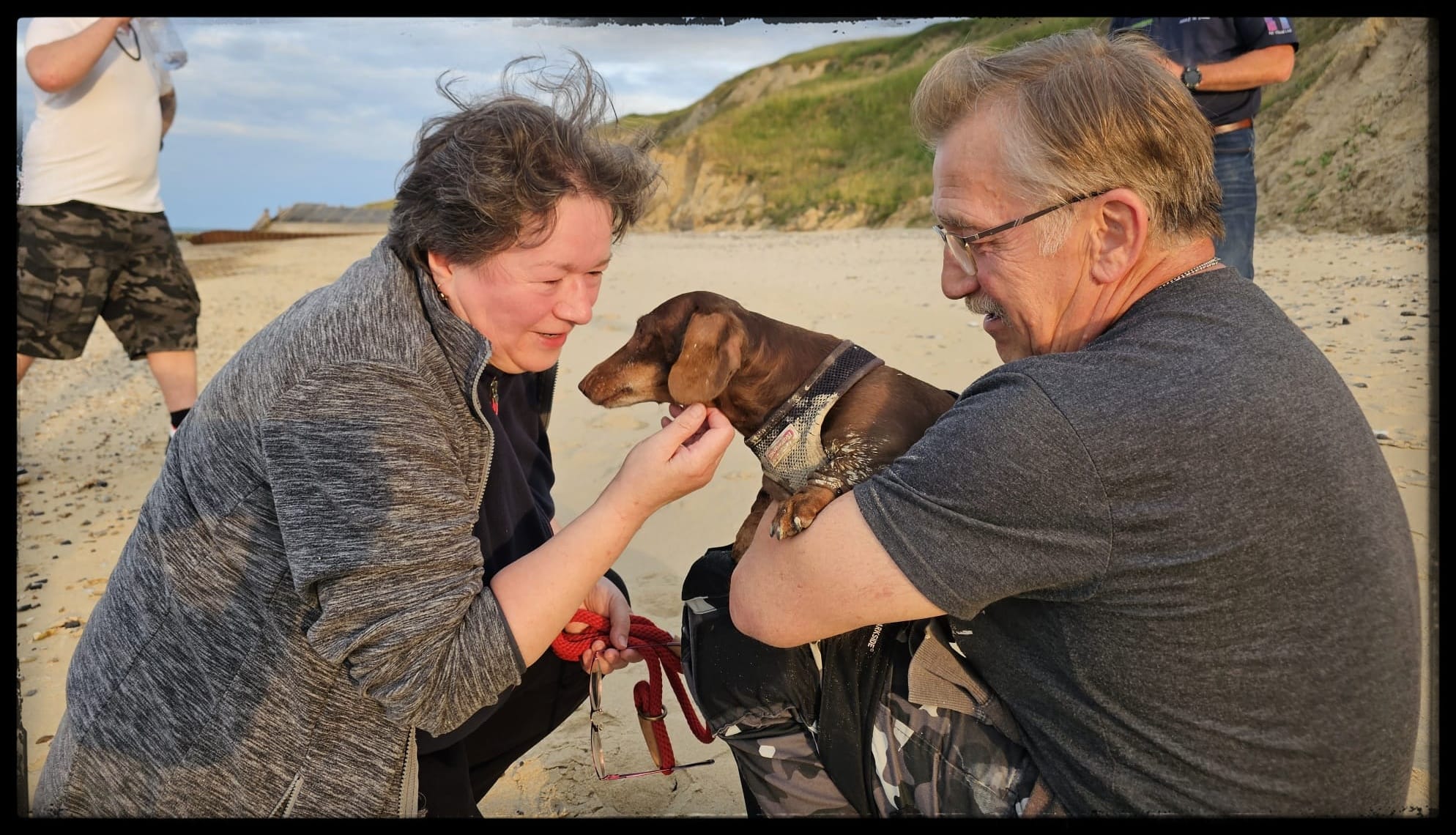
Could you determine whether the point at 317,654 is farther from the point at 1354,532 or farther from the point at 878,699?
the point at 1354,532

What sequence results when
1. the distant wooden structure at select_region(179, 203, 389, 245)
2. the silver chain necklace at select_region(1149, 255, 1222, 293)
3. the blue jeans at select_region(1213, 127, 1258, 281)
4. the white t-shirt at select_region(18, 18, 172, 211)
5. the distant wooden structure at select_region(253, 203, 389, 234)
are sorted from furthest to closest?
the distant wooden structure at select_region(253, 203, 389, 234) → the distant wooden structure at select_region(179, 203, 389, 245) → the white t-shirt at select_region(18, 18, 172, 211) → the blue jeans at select_region(1213, 127, 1258, 281) → the silver chain necklace at select_region(1149, 255, 1222, 293)

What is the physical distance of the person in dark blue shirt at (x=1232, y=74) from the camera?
3768mm

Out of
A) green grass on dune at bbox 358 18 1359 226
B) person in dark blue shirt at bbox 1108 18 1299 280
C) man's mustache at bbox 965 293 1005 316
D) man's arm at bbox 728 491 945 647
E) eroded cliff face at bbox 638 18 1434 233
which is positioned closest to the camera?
man's arm at bbox 728 491 945 647

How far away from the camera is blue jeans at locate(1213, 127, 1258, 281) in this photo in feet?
13.0

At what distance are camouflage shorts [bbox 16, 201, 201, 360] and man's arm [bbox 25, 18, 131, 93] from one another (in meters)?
0.66

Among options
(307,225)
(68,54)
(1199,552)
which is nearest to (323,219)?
(307,225)

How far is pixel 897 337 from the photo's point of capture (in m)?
7.02

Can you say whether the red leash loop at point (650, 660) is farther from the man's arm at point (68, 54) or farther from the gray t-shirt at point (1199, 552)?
the man's arm at point (68, 54)

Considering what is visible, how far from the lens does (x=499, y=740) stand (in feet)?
8.41

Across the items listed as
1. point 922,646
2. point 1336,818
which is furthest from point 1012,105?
point 1336,818

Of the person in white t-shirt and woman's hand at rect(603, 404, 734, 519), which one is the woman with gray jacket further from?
the person in white t-shirt

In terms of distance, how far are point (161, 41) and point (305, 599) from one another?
3.97 metres

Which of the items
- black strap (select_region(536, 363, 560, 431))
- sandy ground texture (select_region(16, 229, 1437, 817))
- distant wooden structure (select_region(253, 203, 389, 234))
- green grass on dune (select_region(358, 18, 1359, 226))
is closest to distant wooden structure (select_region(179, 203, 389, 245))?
Result: distant wooden structure (select_region(253, 203, 389, 234))

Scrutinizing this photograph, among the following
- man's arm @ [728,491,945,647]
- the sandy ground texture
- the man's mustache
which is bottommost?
the sandy ground texture
